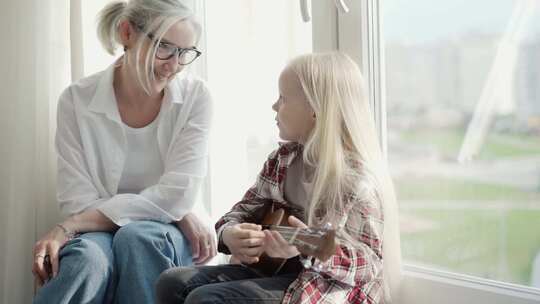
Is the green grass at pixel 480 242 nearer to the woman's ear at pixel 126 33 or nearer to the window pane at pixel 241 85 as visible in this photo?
the window pane at pixel 241 85

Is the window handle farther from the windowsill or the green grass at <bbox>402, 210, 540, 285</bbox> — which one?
the windowsill

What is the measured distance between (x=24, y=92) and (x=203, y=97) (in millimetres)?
570

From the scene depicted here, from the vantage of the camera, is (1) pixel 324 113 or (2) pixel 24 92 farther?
(2) pixel 24 92

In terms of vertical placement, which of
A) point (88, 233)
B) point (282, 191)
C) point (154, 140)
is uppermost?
point (154, 140)

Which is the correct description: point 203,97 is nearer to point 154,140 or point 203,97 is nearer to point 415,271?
point 154,140

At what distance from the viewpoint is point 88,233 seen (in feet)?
5.14

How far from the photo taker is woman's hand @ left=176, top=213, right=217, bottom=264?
163 centimetres

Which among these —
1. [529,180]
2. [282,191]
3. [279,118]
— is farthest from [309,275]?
[529,180]

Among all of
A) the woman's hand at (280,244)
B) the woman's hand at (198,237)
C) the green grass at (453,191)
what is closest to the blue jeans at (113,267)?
the woman's hand at (198,237)

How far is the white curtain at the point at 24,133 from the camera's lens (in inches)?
74.7

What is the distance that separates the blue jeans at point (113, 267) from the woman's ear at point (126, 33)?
1.67ft

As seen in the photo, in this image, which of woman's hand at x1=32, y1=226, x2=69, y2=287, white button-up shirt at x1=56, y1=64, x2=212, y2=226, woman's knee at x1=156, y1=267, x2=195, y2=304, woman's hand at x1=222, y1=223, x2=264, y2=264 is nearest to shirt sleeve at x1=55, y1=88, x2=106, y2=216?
white button-up shirt at x1=56, y1=64, x2=212, y2=226

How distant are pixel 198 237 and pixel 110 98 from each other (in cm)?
45

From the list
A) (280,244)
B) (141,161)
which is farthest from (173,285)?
(141,161)
